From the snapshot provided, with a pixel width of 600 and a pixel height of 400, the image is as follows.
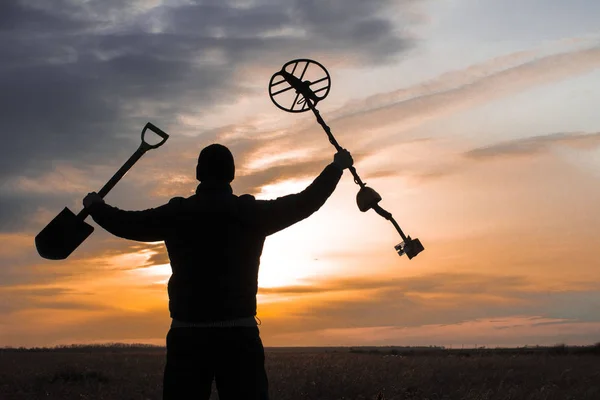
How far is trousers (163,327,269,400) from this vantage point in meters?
5.23

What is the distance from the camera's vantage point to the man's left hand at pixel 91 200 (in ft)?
20.0

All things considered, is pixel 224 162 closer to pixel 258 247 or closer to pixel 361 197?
pixel 258 247

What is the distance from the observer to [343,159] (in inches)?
240

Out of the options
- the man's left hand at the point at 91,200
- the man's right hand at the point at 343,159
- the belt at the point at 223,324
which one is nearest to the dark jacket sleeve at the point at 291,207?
the man's right hand at the point at 343,159

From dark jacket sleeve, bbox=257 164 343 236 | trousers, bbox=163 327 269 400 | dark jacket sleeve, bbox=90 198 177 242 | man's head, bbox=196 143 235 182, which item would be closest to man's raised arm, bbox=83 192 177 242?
dark jacket sleeve, bbox=90 198 177 242

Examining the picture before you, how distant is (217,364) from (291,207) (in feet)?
3.92

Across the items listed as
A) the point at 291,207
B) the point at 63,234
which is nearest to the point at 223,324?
the point at 291,207

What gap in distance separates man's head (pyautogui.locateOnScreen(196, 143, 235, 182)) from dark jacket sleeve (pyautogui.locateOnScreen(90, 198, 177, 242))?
307 millimetres

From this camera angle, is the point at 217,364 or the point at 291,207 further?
the point at 291,207

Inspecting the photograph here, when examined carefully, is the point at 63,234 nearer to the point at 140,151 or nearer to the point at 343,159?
the point at 140,151

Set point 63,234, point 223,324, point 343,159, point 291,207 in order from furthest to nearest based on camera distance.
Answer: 1. point 63,234
2. point 343,159
3. point 291,207
4. point 223,324

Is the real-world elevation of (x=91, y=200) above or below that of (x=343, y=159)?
below

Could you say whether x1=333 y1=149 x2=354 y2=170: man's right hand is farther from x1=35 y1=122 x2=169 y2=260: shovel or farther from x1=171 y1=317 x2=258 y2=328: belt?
x1=35 y1=122 x2=169 y2=260: shovel

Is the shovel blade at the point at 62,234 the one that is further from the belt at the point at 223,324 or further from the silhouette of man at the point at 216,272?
the belt at the point at 223,324
